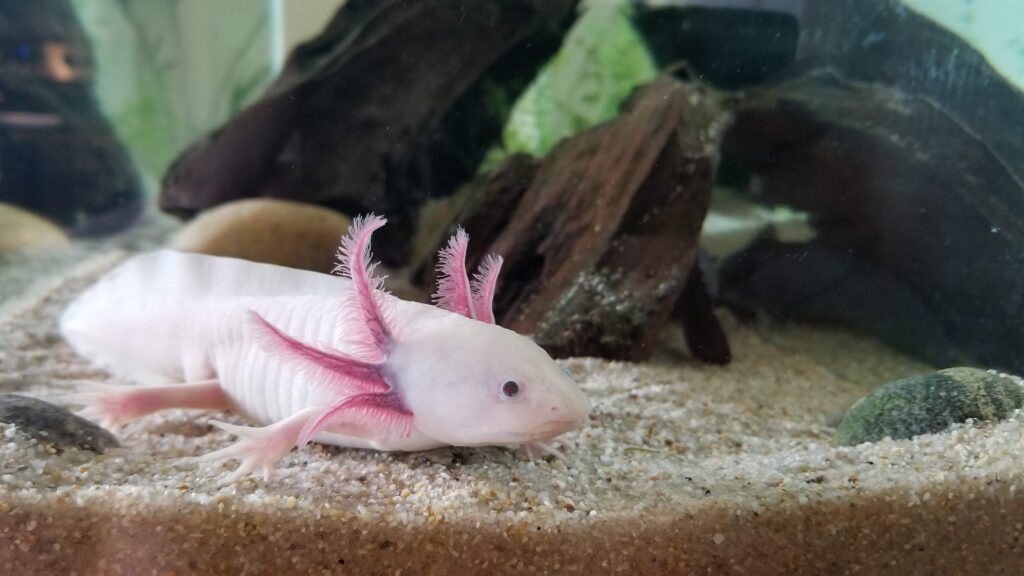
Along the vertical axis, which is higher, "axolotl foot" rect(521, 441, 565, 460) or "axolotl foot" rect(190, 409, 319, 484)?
"axolotl foot" rect(190, 409, 319, 484)

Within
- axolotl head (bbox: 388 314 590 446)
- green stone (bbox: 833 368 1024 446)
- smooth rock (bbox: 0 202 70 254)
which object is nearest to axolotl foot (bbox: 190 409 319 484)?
axolotl head (bbox: 388 314 590 446)

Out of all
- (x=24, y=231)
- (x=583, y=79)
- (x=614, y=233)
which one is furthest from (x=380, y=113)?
(x=24, y=231)

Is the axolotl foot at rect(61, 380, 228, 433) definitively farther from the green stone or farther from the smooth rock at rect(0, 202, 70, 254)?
the smooth rock at rect(0, 202, 70, 254)

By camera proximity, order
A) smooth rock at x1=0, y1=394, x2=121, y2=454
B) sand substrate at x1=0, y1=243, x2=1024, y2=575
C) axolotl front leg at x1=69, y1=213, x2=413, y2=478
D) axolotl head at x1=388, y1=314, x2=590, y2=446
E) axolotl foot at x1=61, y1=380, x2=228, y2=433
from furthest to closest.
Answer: axolotl foot at x1=61, y1=380, x2=228, y2=433
smooth rock at x1=0, y1=394, x2=121, y2=454
axolotl front leg at x1=69, y1=213, x2=413, y2=478
axolotl head at x1=388, y1=314, x2=590, y2=446
sand substrate at x1=0, y1=243, x2=1024, y2=575

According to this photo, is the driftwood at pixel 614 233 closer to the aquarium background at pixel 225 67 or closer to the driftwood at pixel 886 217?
the driftwood at pixel 886 217

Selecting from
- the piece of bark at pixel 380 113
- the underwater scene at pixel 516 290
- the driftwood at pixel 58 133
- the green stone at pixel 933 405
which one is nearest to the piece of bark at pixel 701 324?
the underwater scene at pixel 516 290

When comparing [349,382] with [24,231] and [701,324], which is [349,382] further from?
[24,231]

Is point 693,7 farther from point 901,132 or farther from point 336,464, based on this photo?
point 336,464
